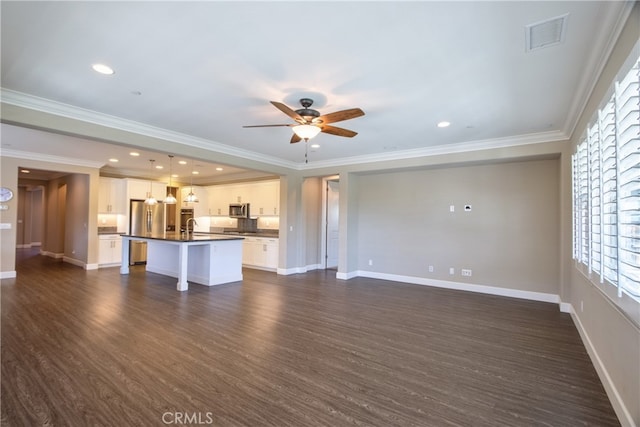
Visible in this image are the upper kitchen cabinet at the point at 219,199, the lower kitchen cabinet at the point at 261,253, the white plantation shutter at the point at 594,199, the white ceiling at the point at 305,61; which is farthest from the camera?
the upper kitchen cabinet at the point at 219,199

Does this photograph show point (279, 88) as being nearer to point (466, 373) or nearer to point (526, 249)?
point (466, 373)

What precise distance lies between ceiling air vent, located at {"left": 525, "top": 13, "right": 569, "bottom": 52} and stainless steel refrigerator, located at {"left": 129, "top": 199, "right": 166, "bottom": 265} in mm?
8964

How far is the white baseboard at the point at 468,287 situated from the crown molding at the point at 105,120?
3.88 metres

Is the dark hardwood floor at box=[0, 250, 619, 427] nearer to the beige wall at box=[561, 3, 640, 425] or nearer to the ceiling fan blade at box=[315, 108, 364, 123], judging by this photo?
the beige wall at box=[561, 3, 640, 425]

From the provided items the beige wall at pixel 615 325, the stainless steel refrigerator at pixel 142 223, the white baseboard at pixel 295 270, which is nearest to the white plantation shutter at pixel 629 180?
the beige wall at pixel 615 325

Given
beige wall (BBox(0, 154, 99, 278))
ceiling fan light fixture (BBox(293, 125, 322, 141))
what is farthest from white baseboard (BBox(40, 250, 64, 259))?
ceiling fan light fixture (BBox(293, 125, 322, 141))

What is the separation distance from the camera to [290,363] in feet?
9.42

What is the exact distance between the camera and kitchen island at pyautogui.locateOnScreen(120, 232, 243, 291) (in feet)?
18.8

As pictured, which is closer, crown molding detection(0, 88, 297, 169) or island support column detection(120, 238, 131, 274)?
crown molding detection(0, 88, 297, 169)

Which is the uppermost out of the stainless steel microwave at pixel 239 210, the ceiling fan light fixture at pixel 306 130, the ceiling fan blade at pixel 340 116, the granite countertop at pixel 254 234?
the ceiling fan blade at pixel 340 116

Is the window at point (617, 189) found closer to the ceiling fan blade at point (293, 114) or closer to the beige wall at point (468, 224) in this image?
the beige wall at point (468, 224)

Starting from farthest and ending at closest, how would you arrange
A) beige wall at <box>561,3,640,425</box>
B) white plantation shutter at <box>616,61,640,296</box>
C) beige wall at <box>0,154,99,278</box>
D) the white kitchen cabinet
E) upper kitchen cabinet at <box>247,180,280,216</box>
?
upper kitchen cabinet at <box>247,180,280,216</box>
the white kitchen cabinet
beige wall at <box>0,154,99,278</box>
beige wall at <box>561,3,640,425</box>
white plantation shutter at <box>616,61,640,296</box>

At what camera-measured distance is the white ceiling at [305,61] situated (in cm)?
213

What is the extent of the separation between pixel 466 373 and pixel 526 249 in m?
3.62
